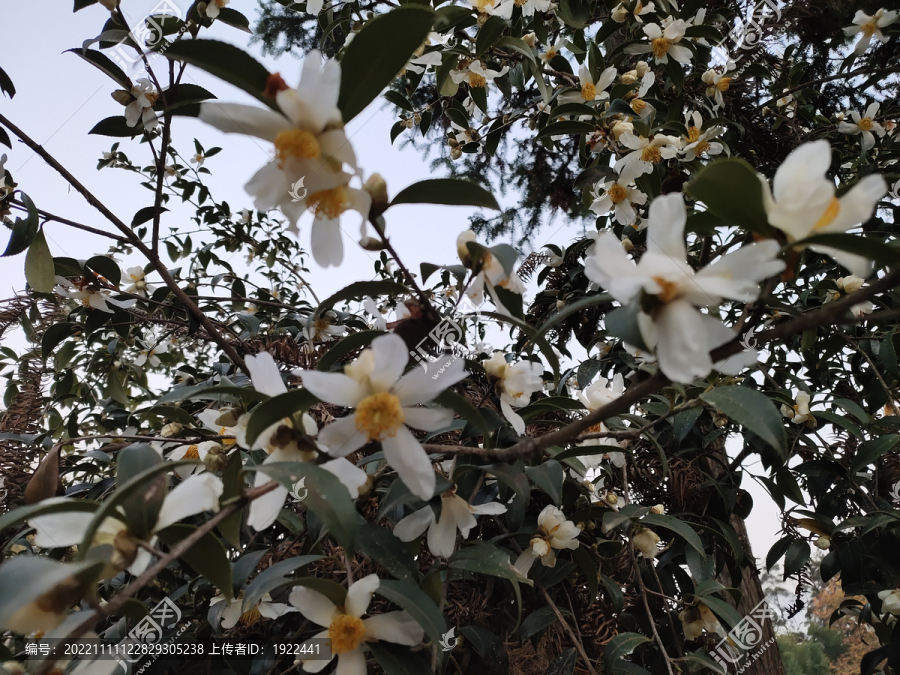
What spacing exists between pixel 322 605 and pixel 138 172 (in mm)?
1711

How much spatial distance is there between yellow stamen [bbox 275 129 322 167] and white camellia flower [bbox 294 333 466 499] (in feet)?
0.49

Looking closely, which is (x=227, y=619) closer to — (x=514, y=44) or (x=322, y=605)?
(x=322, y=605)

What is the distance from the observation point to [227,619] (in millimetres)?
619

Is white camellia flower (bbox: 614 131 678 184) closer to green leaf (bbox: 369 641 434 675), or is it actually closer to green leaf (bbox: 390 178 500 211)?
green leaf (bbox: 390 178 500 211)

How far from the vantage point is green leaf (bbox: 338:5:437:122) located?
0.38 metres

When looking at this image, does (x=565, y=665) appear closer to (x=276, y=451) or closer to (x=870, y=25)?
(x=276, y=451)

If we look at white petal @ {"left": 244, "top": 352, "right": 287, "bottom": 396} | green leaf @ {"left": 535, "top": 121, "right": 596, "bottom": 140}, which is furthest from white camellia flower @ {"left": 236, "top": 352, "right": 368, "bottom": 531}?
green leaf @ {"left": 535, "top": 121, "right": 596, "bottom": 140}

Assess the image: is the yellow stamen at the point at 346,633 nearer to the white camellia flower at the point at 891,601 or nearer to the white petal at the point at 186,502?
the white petal at the point at 186,502

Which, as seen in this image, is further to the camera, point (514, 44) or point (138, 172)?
point (138, 172)

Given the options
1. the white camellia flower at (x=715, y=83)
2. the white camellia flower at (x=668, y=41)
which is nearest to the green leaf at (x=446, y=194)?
the white camellia flower at (x=668, y=41)

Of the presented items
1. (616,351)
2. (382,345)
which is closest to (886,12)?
(616,351)

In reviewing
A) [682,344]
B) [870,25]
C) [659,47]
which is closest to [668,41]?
[659,47]

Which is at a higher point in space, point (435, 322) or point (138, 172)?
point (138, 172)

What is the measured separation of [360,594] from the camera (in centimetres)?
49
